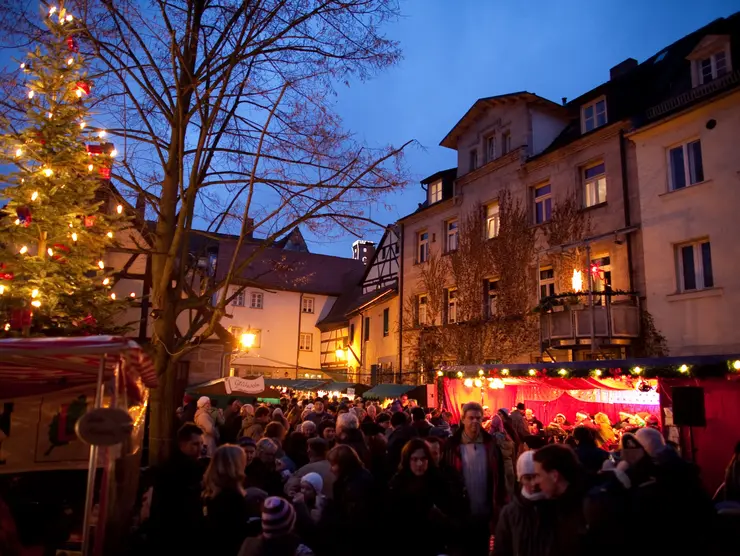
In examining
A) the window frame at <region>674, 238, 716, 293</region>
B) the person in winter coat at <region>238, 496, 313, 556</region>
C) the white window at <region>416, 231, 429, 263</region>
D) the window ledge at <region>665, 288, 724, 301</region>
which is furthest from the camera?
the white window at <region>416, 231, 429, 263</region>

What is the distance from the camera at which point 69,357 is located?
16.1 feet

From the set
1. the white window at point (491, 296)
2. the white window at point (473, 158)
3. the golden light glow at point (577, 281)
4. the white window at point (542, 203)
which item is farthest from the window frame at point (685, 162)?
the white window at point (473, 158)

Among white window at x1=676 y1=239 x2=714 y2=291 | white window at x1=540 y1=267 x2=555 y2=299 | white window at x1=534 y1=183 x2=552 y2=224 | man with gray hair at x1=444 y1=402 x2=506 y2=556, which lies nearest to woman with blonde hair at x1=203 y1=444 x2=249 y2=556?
man with gray hair at x1=444 y1=402 x2=506 y2=556

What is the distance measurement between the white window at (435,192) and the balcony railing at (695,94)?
11.5 meters

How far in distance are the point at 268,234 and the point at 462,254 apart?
54.4 feet

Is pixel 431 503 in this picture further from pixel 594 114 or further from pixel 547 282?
pixel 594 114

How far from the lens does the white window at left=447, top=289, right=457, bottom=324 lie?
25.5 meters

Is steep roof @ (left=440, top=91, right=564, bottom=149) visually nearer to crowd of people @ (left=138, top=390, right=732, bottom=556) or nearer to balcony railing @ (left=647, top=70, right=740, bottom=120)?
balcony railing @ (left=647, top=70, right=740, bottom=120)

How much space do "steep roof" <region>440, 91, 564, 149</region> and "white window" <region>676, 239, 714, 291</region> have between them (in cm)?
875

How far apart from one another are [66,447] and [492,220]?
65.5ft

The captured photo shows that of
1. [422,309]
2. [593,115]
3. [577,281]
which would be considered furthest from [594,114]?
[422,309]

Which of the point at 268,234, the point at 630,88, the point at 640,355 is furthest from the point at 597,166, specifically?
the point at 268,234

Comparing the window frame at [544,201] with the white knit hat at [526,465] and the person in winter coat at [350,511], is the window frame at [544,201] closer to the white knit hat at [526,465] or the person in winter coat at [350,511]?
the person in winter coat at [350,511]

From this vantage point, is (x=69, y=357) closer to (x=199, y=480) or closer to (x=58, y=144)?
(x=199, y=480)
